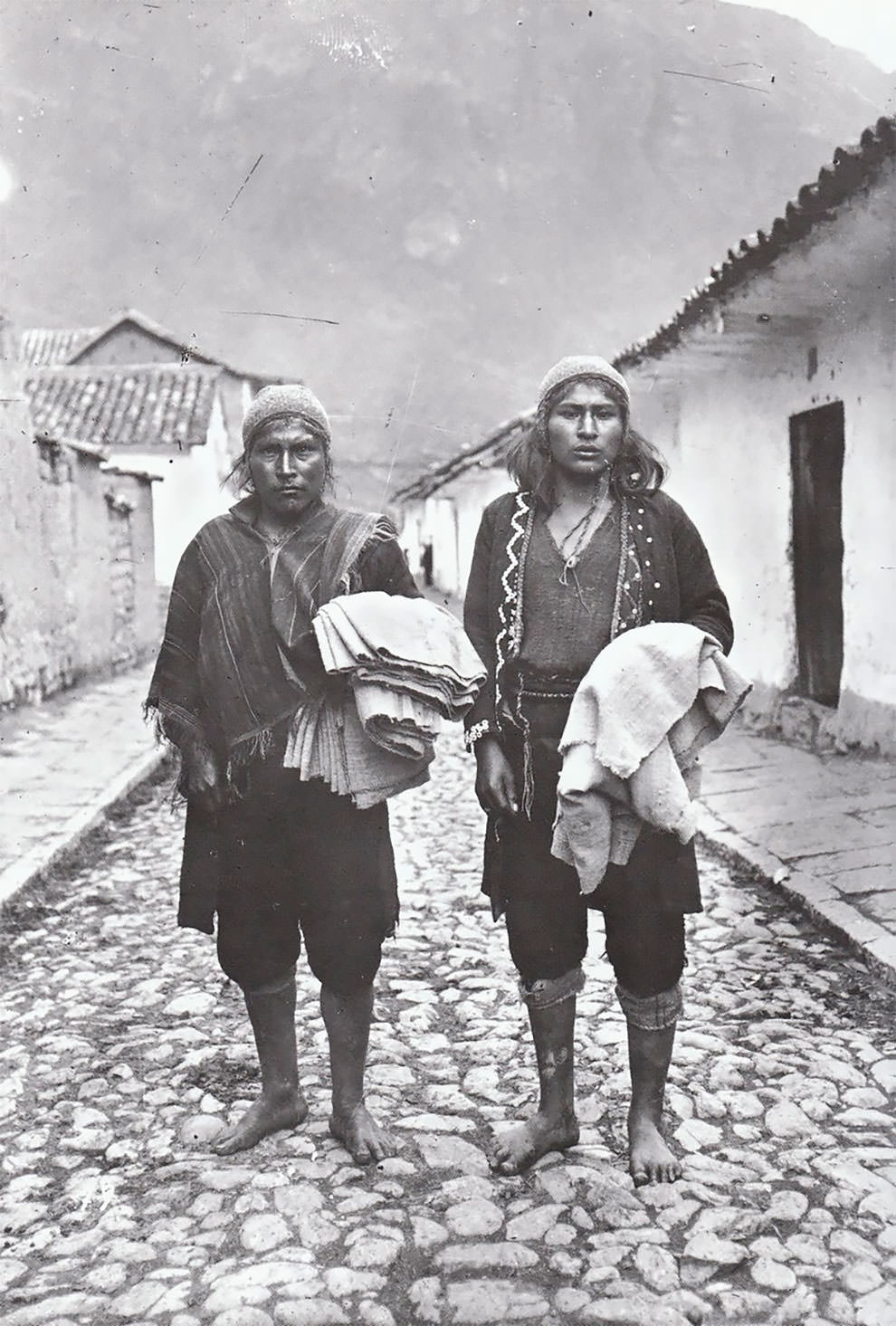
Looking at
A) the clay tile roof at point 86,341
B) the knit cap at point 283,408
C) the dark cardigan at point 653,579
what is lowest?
the dark cardigan at point 653,579

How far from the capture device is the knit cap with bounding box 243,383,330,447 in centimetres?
274

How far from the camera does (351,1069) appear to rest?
2.96m

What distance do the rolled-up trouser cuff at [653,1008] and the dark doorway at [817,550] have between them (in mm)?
6410

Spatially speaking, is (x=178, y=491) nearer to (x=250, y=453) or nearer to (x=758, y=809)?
(x=758, y=809)

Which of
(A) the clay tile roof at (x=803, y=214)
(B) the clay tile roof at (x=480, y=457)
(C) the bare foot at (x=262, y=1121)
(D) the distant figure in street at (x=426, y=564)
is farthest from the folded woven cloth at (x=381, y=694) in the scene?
(D) the distant figure in street at (x=426, y=564)

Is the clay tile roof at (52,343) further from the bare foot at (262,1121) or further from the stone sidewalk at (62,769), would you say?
the bare foot at (262,1121)

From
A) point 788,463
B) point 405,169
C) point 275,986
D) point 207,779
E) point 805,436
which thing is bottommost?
point 275,986

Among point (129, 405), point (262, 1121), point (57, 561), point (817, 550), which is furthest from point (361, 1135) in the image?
point (129, 405)

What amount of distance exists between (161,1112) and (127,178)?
7.71 meters

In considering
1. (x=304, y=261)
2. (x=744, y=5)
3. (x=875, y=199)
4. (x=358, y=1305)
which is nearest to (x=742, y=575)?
(x=875, y=199)

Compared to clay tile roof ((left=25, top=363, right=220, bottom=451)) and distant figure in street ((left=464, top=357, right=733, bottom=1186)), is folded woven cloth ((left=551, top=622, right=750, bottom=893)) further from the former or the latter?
clay tile roof ((left=25, top=363, right=220, bottom=451))

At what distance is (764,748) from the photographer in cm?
834

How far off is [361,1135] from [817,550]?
6.99 meters

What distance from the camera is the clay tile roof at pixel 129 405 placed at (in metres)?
23.6
